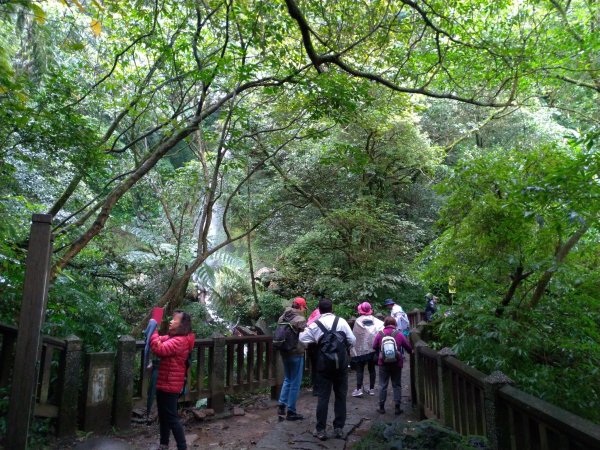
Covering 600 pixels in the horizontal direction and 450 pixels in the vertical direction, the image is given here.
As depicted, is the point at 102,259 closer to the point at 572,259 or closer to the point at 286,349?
the point at 286,349

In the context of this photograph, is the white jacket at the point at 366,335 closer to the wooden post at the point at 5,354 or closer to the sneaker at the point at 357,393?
the sneaker at the point at 357,393

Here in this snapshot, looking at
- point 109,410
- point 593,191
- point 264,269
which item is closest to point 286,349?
point 109,410

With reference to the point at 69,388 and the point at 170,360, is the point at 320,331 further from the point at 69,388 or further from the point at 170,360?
the point at 69,388

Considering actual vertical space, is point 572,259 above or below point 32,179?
below

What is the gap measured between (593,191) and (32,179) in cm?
1165

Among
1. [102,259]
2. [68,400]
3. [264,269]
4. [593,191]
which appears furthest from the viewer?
[264,269]

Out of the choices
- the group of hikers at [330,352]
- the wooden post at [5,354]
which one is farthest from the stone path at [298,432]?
the wooden post at [5,354]

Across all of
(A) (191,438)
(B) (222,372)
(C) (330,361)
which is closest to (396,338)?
(C) (330,361)

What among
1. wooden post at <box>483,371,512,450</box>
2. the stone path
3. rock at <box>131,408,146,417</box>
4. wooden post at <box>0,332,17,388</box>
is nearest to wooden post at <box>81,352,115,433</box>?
the stone path

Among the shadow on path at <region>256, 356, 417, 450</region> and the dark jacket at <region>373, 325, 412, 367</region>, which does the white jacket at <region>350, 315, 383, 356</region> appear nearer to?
the dark jacket at <region>373, 325, 412, 367</region>

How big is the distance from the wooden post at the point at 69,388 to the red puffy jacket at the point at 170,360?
1285 millimetres

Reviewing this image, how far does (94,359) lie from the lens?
5609 mm

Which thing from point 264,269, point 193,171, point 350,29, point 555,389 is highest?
point 350,29

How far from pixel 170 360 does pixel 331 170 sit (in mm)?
11839
